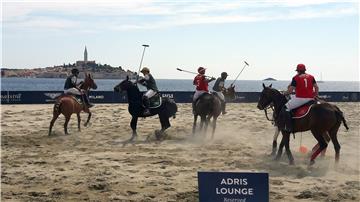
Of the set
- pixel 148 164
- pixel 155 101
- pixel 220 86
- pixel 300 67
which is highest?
pixel 300 67

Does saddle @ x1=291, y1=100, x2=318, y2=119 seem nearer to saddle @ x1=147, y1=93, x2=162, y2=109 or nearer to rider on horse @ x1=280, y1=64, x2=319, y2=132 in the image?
rider on horse @ x1=280, y1=64, x2=319, y2=132

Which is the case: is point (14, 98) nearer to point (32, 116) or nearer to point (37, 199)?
point (32, 116)

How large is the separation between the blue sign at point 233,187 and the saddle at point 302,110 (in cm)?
718

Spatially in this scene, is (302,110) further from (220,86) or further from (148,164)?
(220,86)

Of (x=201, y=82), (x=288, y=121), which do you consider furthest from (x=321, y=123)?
(x=201, y=82)

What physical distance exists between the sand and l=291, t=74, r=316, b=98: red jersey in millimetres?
1866

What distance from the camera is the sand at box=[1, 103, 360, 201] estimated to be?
9.90 meters

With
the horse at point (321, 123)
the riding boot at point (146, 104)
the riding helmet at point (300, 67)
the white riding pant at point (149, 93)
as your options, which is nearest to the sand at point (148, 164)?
the horse at point (321, 123)

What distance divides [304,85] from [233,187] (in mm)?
7537

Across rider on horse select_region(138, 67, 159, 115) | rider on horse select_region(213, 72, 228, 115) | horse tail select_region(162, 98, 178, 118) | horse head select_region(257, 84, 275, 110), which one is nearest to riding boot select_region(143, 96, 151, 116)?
rider on horse select_region(138, 67, 159, 115)

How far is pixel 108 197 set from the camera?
9.51 metres

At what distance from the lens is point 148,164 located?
12.8 metres

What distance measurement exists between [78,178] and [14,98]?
23.7m

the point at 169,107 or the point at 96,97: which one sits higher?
the point at 169,107
